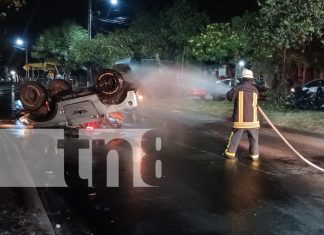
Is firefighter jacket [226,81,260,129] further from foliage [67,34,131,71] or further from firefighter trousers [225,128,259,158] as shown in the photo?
foliage [67,34,131,71]

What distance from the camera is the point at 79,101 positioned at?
421 inches

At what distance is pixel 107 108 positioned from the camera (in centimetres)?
1077

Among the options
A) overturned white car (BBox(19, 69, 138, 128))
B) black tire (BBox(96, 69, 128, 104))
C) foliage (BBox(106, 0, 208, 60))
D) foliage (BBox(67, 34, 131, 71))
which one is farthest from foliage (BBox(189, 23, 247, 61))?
black tire (BBox(96, 69, 128, 104))

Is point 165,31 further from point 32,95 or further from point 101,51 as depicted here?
point 32,95

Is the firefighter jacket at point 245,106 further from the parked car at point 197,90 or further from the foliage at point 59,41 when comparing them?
the foliage at point 59,41

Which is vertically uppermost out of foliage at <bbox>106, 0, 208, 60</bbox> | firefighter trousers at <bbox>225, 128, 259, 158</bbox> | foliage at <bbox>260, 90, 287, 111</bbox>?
foliage at <bbox>106, 0, 208, 60</bbox>

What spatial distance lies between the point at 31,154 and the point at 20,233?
4997 mm

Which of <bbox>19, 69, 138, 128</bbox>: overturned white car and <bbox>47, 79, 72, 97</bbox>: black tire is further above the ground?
<bbox>47, 79, 72, 97</bbox>: black tire

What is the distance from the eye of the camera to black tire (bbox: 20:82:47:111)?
1044cm

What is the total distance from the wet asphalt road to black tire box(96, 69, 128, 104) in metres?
1.18

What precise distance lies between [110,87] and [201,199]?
4.19m

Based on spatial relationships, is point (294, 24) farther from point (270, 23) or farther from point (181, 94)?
point (181, 94)

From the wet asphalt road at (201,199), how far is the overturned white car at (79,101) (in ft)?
3.46

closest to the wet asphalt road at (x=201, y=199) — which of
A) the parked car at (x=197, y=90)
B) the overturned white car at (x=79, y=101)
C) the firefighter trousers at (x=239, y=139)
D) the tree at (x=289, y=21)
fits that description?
the firefighter trousers at (x=239, y=139)
